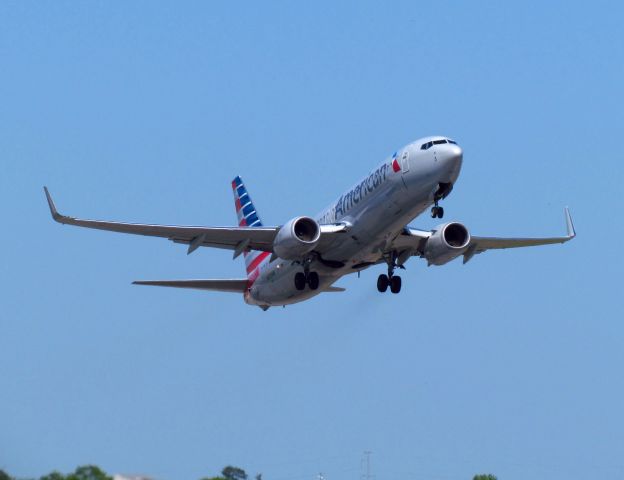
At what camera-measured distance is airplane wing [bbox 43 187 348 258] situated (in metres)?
43.8

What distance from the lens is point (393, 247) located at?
46844 mm

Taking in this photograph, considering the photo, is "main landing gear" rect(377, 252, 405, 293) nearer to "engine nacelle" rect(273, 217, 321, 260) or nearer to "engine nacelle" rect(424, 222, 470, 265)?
"engine nacelle" rect(424, 222, 470, 265)

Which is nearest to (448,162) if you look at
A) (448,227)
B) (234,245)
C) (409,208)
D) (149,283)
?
(409,208)

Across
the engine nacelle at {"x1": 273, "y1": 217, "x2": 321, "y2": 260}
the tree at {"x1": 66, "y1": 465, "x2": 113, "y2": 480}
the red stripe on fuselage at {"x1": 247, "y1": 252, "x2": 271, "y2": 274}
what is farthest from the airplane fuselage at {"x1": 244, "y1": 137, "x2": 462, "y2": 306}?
the tree at {"x1": 66, "y1": 465, "x2": 113, "y2": 480}

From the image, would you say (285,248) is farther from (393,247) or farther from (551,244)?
(551,244)

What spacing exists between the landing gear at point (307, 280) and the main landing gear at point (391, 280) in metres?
3.03

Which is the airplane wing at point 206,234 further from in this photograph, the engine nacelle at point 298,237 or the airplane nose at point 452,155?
the airplane nose at point 452,155

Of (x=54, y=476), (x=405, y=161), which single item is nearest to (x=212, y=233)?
(x=405, y=161)

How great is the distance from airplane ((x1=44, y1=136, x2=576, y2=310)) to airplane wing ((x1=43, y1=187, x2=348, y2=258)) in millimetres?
36

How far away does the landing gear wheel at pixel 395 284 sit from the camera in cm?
4791

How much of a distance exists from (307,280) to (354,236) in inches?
130

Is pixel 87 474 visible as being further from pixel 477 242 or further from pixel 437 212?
pixel 477 242

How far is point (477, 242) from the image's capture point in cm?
5125

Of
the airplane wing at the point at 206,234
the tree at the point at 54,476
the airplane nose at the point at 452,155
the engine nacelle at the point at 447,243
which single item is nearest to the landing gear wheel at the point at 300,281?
the airplane wing at the point at 206,234
